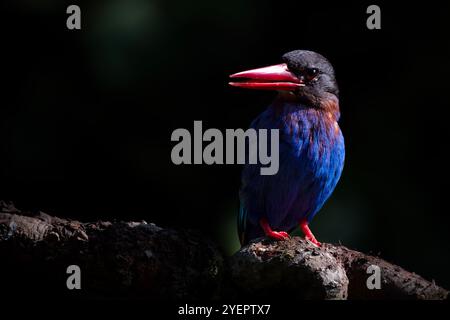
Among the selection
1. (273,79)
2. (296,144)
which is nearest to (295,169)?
(296,144)

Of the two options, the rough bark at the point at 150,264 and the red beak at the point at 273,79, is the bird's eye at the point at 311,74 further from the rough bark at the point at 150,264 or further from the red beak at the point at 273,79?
the rough bark at the point at 150,264

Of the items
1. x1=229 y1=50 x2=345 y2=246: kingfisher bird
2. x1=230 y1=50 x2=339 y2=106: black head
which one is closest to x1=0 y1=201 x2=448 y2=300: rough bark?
x1=229 y1=50 x2=345 y2=246: kingfisher bird

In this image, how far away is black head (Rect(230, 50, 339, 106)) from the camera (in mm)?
3654

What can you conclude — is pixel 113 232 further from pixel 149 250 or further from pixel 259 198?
pixel 259 198

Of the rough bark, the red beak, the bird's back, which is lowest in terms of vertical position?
the rough bark

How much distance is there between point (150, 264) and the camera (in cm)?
269

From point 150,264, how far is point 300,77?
150 cm

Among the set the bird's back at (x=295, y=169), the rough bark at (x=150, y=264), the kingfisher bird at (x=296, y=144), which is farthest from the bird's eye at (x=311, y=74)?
the rough bark at (x=150, y=264)

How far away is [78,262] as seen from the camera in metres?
2.72

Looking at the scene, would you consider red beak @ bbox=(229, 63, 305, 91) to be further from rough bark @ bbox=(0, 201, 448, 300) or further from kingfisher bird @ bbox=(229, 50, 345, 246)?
rough bark @ bbox=(0, 201, 448, 300)

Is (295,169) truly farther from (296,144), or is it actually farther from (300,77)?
(300,77)

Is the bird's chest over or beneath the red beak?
beneath
